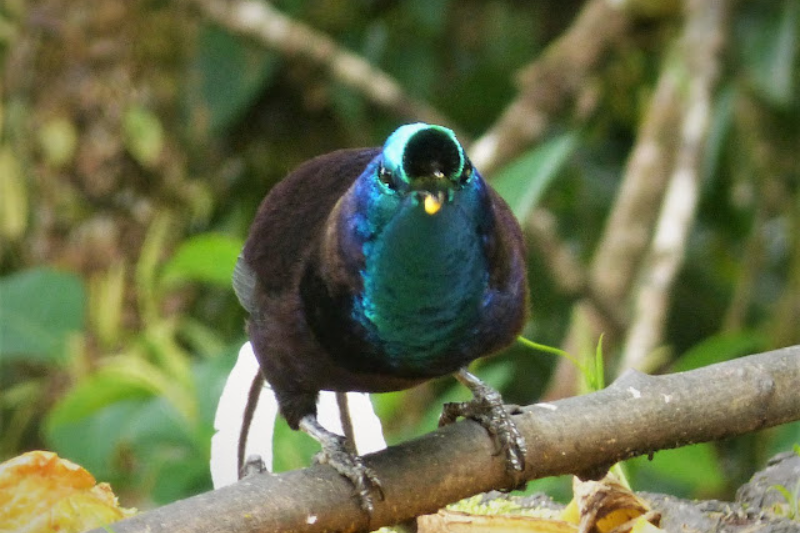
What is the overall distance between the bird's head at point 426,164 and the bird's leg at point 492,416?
14.2 inches

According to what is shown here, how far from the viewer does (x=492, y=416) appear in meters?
1.69

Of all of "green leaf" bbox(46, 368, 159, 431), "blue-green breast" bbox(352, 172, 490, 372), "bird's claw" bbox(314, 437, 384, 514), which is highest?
"green leaf" bbox(46, 368, 159, 431)

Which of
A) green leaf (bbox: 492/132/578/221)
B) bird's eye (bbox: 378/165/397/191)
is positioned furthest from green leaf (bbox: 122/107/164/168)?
bird's eye (bbox: 378/165/397/191)

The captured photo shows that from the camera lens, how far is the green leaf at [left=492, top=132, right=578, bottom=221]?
2.84 meters

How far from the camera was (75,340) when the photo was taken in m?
3.72

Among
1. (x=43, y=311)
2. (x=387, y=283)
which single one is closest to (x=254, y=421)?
(x=387, y=283)

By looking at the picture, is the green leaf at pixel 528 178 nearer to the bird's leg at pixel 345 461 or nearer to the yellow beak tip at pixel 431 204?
the bird's leg at pixel 345 461

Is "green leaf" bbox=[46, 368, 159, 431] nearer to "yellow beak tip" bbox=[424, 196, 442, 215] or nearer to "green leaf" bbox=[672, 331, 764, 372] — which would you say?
"green leaf" bbox=[672, 331, 764, 372]

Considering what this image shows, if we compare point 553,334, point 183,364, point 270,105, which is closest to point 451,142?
point 183,364

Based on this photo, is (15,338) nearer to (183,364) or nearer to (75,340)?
(75,340)

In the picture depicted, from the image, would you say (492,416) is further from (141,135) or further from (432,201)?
(141,135)

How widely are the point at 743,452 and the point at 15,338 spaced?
2547 mm

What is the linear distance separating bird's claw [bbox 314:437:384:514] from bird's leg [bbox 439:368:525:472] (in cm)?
19

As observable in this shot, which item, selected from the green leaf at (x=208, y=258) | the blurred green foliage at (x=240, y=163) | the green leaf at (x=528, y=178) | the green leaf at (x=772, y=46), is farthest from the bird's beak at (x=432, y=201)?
the green leaf at (x=772, y=46)
